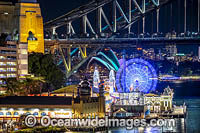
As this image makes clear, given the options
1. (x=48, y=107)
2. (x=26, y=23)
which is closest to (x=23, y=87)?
(x=48, y=107)

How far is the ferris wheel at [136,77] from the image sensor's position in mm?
56219

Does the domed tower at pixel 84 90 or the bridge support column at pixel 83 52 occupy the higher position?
the bridge support column at pixel 83 52

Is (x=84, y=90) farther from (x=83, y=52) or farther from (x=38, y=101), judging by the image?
(x=83, y=52)

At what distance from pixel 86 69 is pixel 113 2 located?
7.08 m

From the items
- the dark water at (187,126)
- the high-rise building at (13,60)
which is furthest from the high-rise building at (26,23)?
the dark water at (187,126)

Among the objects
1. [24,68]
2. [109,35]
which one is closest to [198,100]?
[109,35]

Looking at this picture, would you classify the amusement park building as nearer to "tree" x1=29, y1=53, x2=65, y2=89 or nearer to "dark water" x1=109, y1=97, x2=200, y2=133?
"dark water" x1=109, y1=97, x2=200, y2=133

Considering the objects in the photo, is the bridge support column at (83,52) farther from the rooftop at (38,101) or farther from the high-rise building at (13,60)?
the rooftop at (38,101)

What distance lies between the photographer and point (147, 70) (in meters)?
56.9

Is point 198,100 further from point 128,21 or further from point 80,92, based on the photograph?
point 80,92

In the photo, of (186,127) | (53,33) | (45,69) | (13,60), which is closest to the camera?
(186,127)

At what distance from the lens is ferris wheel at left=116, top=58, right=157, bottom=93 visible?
56219 millimetres

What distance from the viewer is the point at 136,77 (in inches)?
2223

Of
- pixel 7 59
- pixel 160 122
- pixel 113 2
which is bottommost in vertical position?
pixel 160 122
